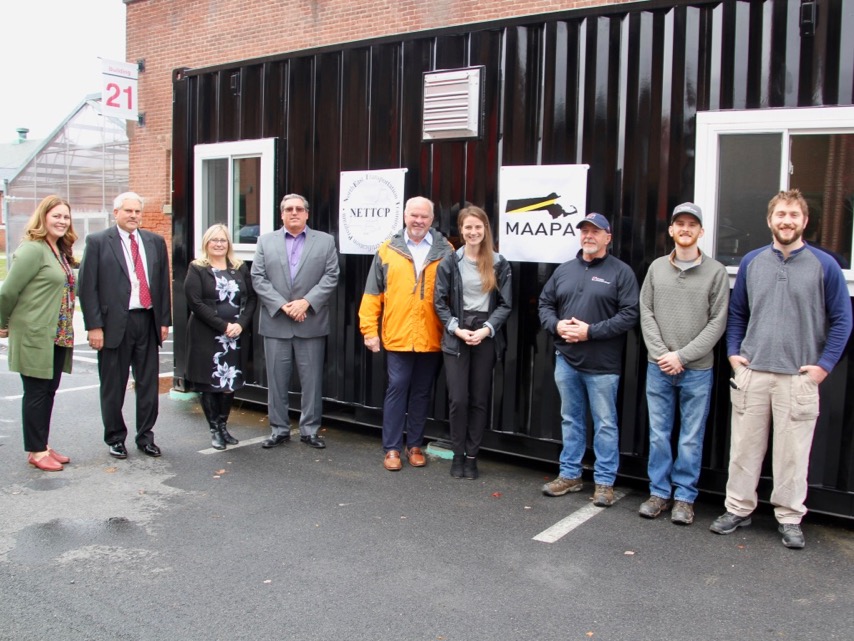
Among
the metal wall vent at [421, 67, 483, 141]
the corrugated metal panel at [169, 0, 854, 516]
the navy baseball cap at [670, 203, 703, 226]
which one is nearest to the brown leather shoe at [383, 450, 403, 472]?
the corrugated metal panel at [169, 0, 854, 516]

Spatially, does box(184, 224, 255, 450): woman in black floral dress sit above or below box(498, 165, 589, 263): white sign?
below

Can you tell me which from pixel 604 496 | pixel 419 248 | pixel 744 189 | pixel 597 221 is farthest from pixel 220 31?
pixel 604 496

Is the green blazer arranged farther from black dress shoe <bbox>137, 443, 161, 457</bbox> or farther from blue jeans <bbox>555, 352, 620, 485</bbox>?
blue jeans <bbox>555, 352, 620, 485</bbox>

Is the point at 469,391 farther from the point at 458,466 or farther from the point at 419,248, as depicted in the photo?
the point at 419,248

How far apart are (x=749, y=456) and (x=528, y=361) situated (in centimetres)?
173

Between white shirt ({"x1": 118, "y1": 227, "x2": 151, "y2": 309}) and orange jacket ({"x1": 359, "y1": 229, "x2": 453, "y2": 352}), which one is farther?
white shirt ({"x1": 118, "y1": 227, "x2": 151, "y2": 309})

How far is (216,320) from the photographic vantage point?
625cm

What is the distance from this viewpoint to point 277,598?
3725 mm

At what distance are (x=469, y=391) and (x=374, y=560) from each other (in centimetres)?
176

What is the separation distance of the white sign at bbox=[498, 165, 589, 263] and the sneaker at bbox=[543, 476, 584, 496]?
1.53 meters

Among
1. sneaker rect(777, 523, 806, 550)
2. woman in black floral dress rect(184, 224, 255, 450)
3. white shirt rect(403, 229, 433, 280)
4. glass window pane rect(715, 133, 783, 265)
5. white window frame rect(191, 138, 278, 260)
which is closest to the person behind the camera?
sneaker rect(777, 523, 806, 550)

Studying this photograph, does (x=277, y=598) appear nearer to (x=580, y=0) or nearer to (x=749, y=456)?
(x=749, y=456)

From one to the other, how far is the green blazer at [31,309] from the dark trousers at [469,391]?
2.84 metres

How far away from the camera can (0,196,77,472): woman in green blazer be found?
18.3 feet
